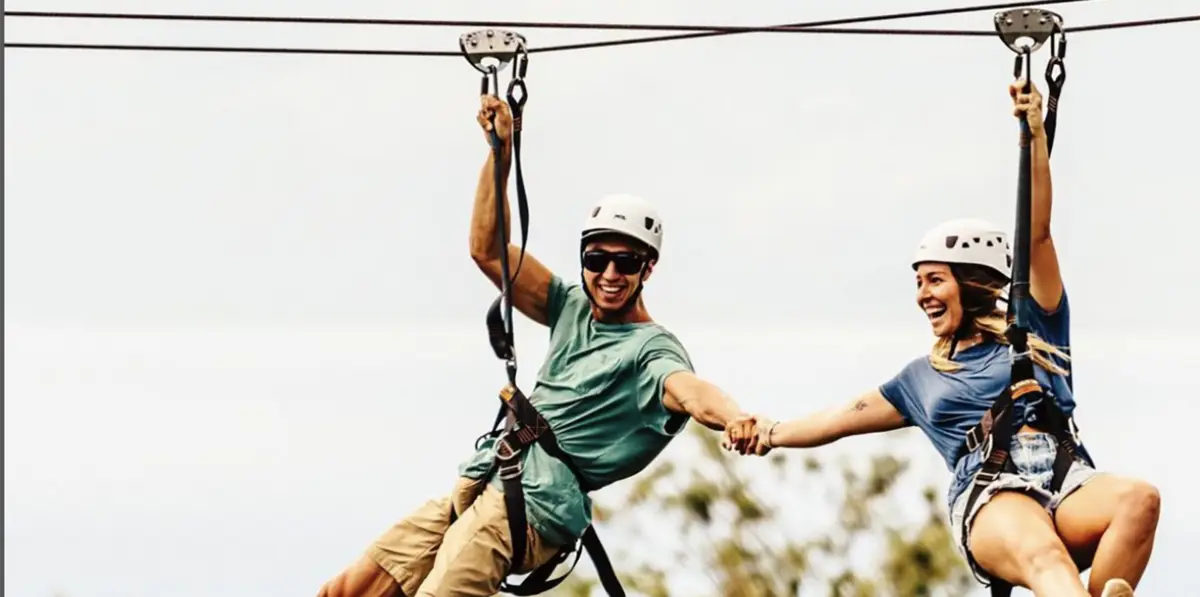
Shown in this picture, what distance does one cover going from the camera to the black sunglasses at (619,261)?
34.2ft

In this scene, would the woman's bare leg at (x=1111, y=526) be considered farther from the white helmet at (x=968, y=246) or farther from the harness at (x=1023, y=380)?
the white helmet at (x=968, y=246)

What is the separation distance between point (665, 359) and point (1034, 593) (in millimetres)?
1680

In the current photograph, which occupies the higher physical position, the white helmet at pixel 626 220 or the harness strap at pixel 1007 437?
the white helmet at pixel 626 220

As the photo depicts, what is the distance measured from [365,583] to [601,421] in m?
1.11

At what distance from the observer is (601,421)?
10383 millimetres

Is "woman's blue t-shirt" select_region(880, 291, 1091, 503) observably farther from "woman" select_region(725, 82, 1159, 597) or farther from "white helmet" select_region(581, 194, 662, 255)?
"white helmet" select_region(581, 194, 662, 255)

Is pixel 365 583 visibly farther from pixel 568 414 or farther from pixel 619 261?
pixel 619 261

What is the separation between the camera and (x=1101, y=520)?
31.2ft

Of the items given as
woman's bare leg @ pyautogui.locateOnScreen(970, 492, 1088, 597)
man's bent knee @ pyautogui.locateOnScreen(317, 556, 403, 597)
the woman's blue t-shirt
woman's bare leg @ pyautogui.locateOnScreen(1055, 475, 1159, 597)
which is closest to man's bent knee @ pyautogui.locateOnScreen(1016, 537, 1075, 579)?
woman's bare leg @ pyautogui.locateOnScreen(970, 492, 1088, 597)

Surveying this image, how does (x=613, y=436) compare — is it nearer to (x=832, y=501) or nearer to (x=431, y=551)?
(x=431, y=551)

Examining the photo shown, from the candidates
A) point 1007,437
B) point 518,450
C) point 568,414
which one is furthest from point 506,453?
point 1007,437

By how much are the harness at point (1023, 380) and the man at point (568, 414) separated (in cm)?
110

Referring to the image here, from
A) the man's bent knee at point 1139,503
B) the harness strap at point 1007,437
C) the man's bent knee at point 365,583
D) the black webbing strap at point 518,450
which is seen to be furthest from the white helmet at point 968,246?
the man's bent knee at point 365,583

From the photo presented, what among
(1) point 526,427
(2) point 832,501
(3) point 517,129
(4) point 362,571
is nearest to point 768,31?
(3) point 517,129
